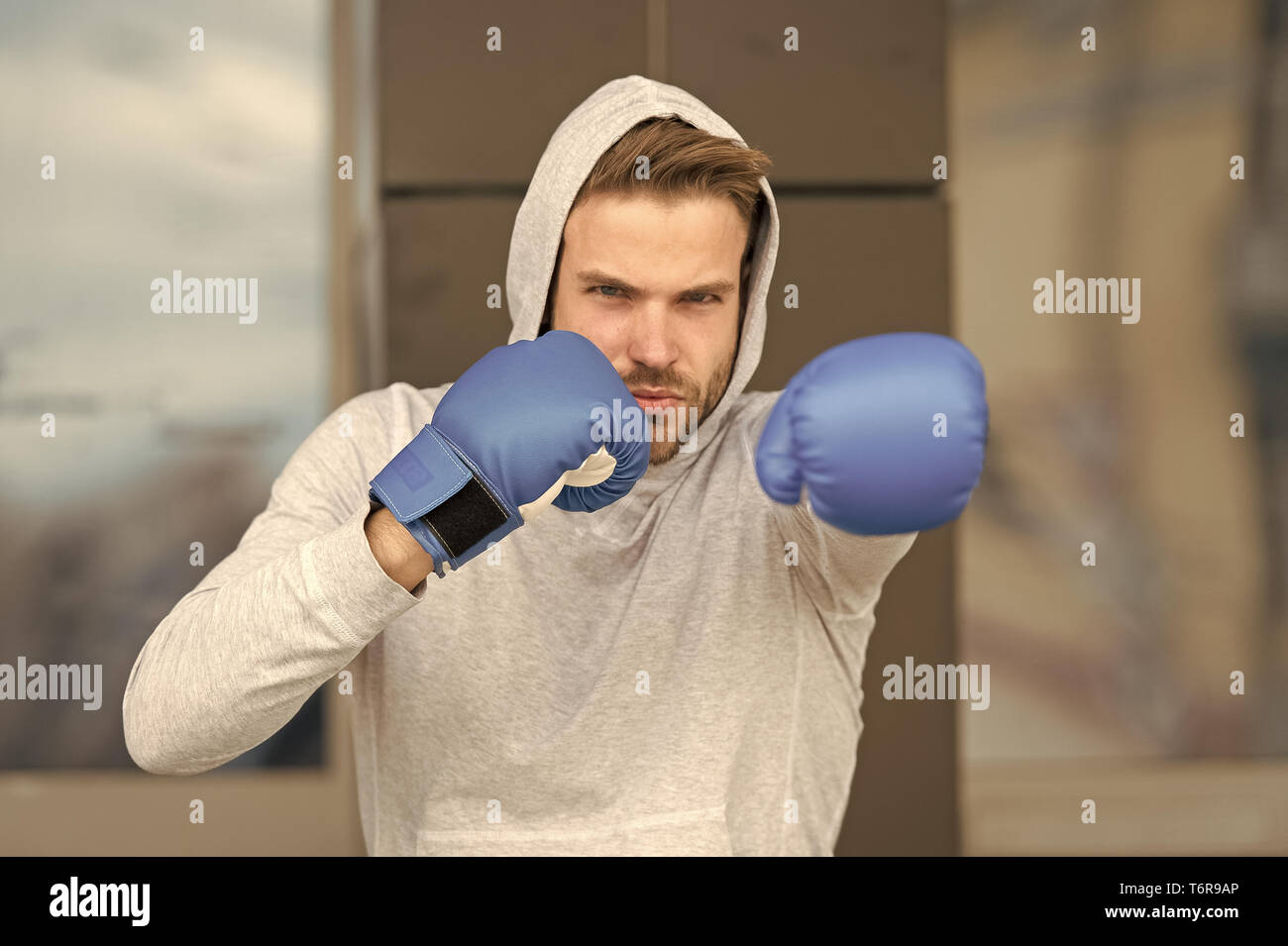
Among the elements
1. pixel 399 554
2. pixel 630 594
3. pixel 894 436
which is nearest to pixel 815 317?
pixel 630 594

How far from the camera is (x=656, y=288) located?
1148mm

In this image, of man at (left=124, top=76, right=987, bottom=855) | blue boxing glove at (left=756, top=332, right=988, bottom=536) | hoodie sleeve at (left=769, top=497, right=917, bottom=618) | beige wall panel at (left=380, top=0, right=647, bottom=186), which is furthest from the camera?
beige wall panel at (left=380, top=0, right=647, bottom=186)

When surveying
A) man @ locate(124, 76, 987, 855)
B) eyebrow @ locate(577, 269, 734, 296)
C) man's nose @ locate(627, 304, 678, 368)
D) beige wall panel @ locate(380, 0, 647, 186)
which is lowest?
man @ locate(124, 76, 987, 855)

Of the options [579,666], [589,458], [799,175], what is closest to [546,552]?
[579,666]

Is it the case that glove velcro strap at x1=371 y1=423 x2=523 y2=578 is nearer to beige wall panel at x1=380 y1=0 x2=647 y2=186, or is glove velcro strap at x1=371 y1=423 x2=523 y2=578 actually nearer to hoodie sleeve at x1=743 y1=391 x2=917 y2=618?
hoodie sleeve at x1=743 y1=391 x2=917 y2=618

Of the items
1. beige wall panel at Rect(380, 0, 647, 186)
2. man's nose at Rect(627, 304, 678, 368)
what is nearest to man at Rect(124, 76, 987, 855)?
man's nose at Rect(627, 304, 678, 368)

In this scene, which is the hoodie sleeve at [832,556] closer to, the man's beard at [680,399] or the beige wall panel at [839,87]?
the man's beard at [680,399]

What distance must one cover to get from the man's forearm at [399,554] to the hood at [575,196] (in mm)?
433

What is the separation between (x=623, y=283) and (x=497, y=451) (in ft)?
1.14

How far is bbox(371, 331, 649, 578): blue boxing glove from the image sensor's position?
86 centimetres

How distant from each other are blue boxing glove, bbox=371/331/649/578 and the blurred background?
83 centimetres

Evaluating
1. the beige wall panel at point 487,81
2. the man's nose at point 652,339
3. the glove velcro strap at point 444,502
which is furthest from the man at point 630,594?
the beige wall panel at point 487,81

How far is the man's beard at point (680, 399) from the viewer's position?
1.17 m
